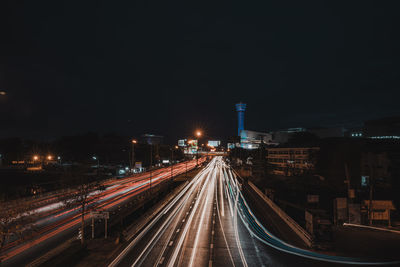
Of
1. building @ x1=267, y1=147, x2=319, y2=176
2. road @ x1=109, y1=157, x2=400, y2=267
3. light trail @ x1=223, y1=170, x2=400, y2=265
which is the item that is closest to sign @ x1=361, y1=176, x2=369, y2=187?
building @ x1=267, y1=147, x2=319, y2=176

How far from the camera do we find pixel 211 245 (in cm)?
1590

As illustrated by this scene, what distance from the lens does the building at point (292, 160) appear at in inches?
2218

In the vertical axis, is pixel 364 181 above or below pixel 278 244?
above

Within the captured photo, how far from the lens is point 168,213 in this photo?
24.9m

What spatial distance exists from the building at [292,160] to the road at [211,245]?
38.7 m

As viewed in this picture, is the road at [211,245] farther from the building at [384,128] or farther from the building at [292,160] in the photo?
the building at [384,128]

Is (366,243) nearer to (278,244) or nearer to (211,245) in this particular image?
(278,244)

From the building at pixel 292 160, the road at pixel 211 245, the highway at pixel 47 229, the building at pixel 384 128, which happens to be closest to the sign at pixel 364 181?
the building at pixel 292 160

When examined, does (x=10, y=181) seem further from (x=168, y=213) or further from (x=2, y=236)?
(x=2, y=236)

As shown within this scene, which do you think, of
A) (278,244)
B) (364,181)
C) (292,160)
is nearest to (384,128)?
(292,160)

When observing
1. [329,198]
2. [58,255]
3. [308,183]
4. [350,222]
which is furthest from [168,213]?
[308,183]

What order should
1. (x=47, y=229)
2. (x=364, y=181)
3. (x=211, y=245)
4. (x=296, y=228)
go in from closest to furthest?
(x=211, y=245)
(x=296, y=228)
(x=47, y=229)
(x=364, y=181)

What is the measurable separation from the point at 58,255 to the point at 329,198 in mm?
44333

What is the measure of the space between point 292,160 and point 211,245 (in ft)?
185
